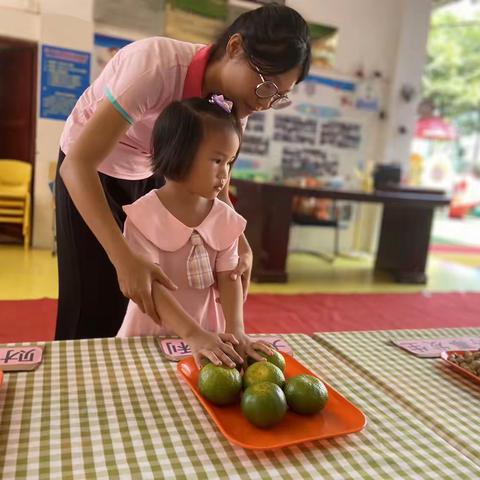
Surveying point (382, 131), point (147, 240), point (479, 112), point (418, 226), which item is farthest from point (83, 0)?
point (479, 112)

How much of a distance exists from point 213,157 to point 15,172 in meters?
3.37

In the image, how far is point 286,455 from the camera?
0.68 meters

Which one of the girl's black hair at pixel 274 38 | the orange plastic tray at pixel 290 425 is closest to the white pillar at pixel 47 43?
the girl's black hair at pixel 274 38

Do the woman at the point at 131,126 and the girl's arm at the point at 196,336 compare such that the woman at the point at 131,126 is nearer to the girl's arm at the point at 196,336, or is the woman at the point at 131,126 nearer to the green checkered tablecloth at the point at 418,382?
the girl's arm at the point at 196,336

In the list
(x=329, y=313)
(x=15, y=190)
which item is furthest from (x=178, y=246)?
(x=15, y=190)

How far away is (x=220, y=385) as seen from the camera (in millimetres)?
772

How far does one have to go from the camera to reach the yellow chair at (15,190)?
351 cm

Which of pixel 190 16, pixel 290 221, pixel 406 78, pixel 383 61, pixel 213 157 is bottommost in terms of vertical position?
pixel 290 221

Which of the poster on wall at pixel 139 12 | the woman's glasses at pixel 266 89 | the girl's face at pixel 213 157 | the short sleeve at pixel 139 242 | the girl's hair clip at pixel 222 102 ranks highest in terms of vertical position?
the poster on wall at pixel 139 12

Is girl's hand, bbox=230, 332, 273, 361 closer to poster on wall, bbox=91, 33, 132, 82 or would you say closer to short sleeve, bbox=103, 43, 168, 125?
short sleeve, bbox=103, 43, 168, 125

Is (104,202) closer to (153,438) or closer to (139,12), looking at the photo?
(153,438)

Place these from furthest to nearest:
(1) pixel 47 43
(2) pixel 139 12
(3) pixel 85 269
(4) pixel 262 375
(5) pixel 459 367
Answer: (1) pixel 47 43 < (2) pixel 139 12 < (3) pixel 85 269 < (5) pixel 459 367 < (4) pixel 262 375

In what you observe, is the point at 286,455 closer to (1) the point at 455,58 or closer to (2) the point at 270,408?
(2) the point at 270,408

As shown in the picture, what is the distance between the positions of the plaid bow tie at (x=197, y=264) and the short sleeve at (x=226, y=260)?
0.04 metres
